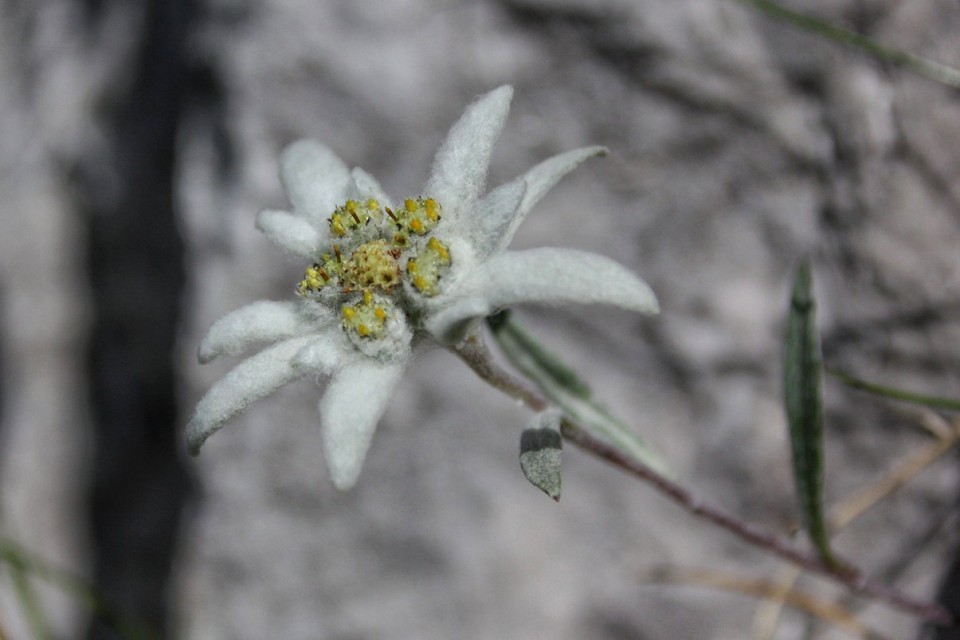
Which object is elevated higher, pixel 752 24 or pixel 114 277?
pixel 114 277

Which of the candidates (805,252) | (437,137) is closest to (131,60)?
(437,137)

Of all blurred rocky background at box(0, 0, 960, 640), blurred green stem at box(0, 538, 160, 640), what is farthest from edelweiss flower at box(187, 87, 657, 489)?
blurred green stem at box(0, 538, 160, 640)

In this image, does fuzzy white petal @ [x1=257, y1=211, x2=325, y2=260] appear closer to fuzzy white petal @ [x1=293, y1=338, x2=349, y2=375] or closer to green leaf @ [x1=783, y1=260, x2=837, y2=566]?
fuzzy white petal @ [x1=293, y1=338, x2=349, y2=375]

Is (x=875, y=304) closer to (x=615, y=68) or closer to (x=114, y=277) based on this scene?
(x=615, y=68)

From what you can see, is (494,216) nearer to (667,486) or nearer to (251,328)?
(251,328)

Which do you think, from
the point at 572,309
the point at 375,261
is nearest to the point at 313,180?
the point at 375,261

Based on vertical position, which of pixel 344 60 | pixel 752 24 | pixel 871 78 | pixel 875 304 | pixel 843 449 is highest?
pixel 344 60
